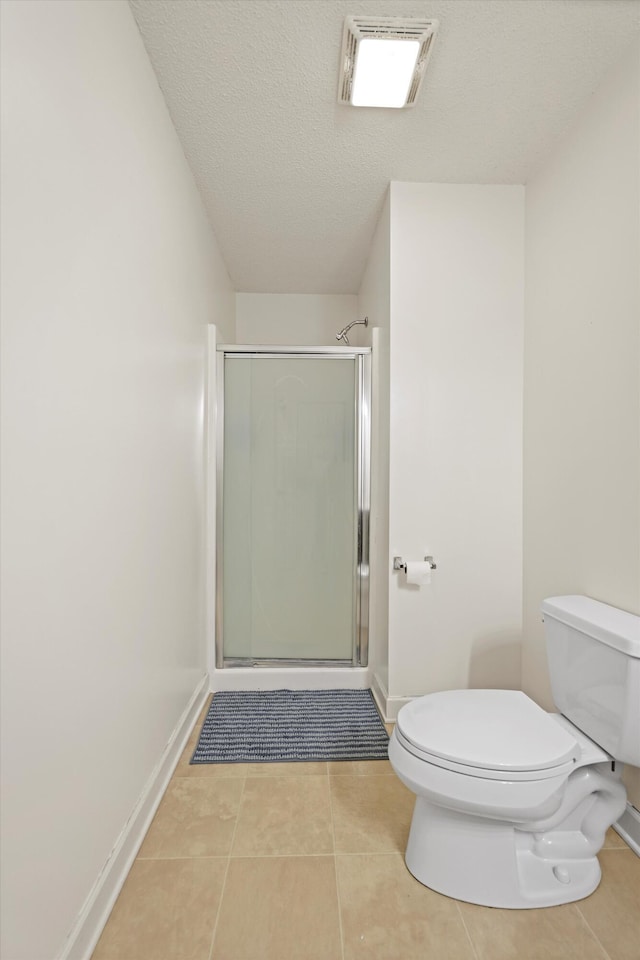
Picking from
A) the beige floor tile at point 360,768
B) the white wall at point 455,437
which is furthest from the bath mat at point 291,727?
the white wall at point 455,437

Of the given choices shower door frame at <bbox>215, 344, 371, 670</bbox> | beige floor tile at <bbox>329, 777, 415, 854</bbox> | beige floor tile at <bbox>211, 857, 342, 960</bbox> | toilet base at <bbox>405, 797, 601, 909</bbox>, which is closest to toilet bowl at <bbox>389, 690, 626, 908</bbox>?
toilet base at <bbox>405, 797, 601, 909</bbox>

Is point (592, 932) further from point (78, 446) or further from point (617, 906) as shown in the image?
point (78, 446)

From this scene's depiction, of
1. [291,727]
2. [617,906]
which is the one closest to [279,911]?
[617,906]

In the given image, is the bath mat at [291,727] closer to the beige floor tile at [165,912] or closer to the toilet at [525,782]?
the beige floor tile at [165,912]

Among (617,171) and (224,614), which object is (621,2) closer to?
(617,171)

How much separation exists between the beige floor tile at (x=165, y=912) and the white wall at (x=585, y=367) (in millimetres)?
1232

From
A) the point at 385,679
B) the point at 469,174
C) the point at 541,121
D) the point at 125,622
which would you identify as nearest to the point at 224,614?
Result: the point at 385,679

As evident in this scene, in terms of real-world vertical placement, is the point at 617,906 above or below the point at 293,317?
below

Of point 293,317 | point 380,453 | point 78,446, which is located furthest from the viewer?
point 293,317

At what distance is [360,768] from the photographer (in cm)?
199

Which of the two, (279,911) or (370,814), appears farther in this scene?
(370,814)

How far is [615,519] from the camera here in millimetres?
1641

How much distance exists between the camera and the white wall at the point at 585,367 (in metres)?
1.58

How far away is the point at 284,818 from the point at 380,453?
1560mm
